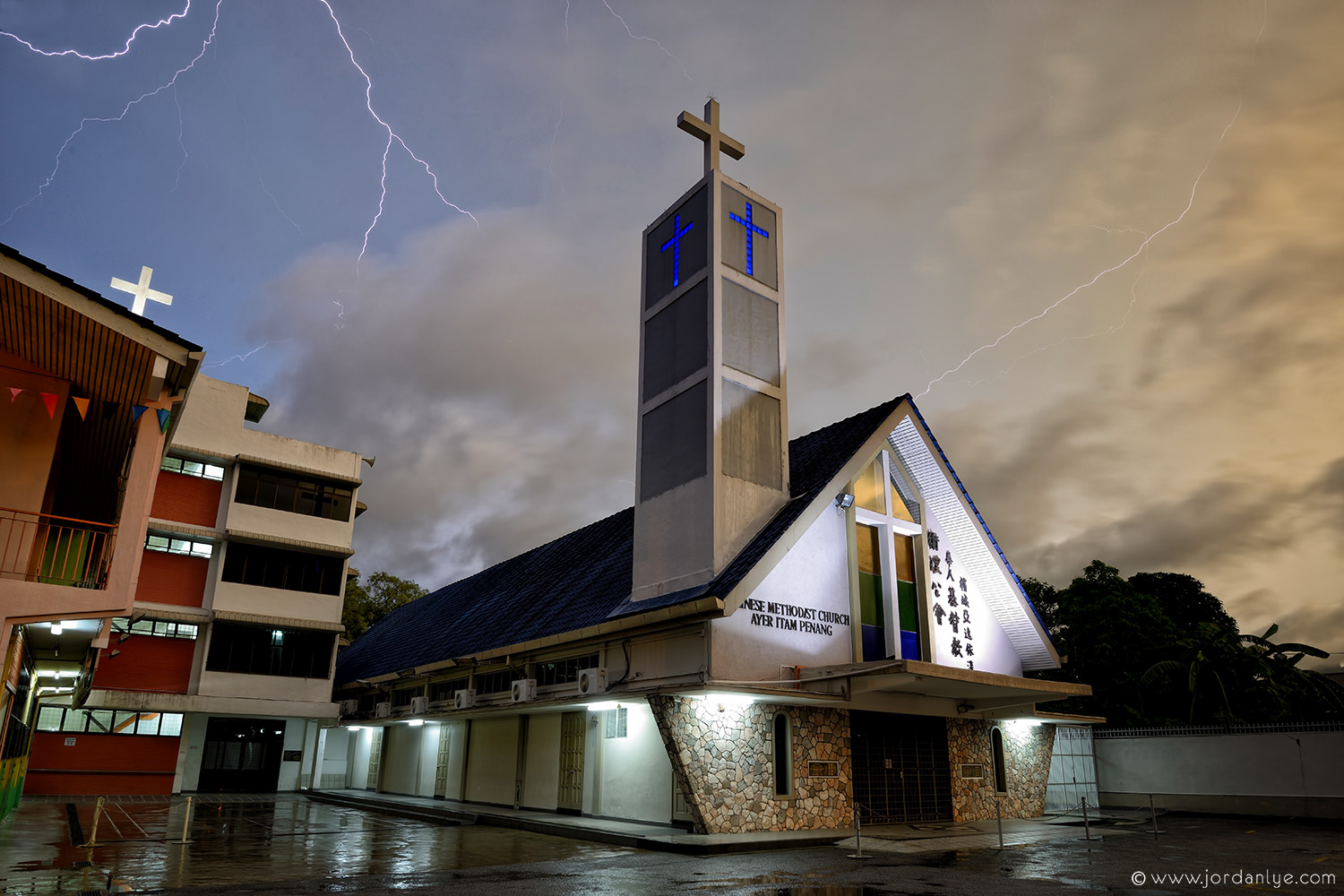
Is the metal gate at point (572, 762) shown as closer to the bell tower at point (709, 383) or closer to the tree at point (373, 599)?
the bell tower at point (709, 383)

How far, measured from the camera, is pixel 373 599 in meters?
53.9

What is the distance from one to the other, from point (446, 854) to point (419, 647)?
18656 mm

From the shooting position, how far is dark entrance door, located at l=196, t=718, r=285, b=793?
30.5 m

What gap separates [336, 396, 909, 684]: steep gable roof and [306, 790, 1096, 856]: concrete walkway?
4.12 metres

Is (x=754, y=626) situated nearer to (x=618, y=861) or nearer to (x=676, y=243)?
(x=618, y=861)

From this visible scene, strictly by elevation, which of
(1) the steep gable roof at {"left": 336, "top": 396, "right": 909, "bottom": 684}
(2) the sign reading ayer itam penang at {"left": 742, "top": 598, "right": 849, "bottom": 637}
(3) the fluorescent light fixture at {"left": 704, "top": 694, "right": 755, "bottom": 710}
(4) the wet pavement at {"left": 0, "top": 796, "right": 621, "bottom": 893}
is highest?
(1) the steep gable roof at {"left": 336, "top": 396, "right": 909, "bottom": 684}

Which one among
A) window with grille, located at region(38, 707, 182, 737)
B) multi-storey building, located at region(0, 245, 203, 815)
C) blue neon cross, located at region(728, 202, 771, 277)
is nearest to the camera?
multi-storey building, located at region(0, 245, 203, 815)

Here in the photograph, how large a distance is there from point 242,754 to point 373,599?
22879 mm

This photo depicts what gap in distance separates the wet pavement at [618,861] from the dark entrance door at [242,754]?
11.4 metres

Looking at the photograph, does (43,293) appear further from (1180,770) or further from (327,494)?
(1180,770)

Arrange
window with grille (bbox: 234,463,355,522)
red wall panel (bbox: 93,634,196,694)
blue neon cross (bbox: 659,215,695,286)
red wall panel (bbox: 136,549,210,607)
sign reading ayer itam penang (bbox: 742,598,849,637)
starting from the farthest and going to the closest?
window with grille (bbox: 234,463,355,522)
red wall panel (bbox: 136,549,210,607)
red wall panel (bbox: 93,634,196,694)
blue neon cross (bbox: 659,215,695,286)
sign reading ayer itam penang (bbox: 742,598,849,637)

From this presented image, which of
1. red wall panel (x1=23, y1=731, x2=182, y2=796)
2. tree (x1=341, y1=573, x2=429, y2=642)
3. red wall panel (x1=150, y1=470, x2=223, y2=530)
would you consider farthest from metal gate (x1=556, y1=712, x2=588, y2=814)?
tree (x1=341, y1=573, x2=429, y2=642)

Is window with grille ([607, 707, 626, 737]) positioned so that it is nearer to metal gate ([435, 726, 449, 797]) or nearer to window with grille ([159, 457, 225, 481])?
metal gate ([435, 726, 449, 797])

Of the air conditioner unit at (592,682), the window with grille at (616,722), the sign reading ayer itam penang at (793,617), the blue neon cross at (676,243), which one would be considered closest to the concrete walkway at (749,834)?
the window with grille at (616,722)
